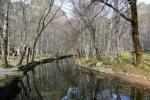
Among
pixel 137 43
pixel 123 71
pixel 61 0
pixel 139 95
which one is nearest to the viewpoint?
pixel 139 95

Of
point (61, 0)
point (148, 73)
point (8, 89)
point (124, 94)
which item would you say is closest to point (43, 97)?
point (8, 89)

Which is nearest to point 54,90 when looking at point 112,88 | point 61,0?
point 112,88

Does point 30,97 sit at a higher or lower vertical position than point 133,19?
lower

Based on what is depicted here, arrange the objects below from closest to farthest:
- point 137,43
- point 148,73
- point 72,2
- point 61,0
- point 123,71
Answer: point 148,73 < point 137,43 < point 123,71 < point 61,0 < point 72,2

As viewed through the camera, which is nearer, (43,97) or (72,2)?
(43,97)

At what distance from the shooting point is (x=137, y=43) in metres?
23.8

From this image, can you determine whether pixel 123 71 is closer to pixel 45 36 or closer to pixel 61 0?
pixel 61 0

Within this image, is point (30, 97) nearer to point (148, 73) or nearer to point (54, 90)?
point (54, 90)

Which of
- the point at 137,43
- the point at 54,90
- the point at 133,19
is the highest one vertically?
the point at 133,19

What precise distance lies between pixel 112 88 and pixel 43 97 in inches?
236

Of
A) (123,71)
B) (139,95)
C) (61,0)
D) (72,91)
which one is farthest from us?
(61,0)

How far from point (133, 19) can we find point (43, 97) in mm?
11980

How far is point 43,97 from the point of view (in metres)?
17.0

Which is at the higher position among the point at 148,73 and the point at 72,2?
the point at 72,2
